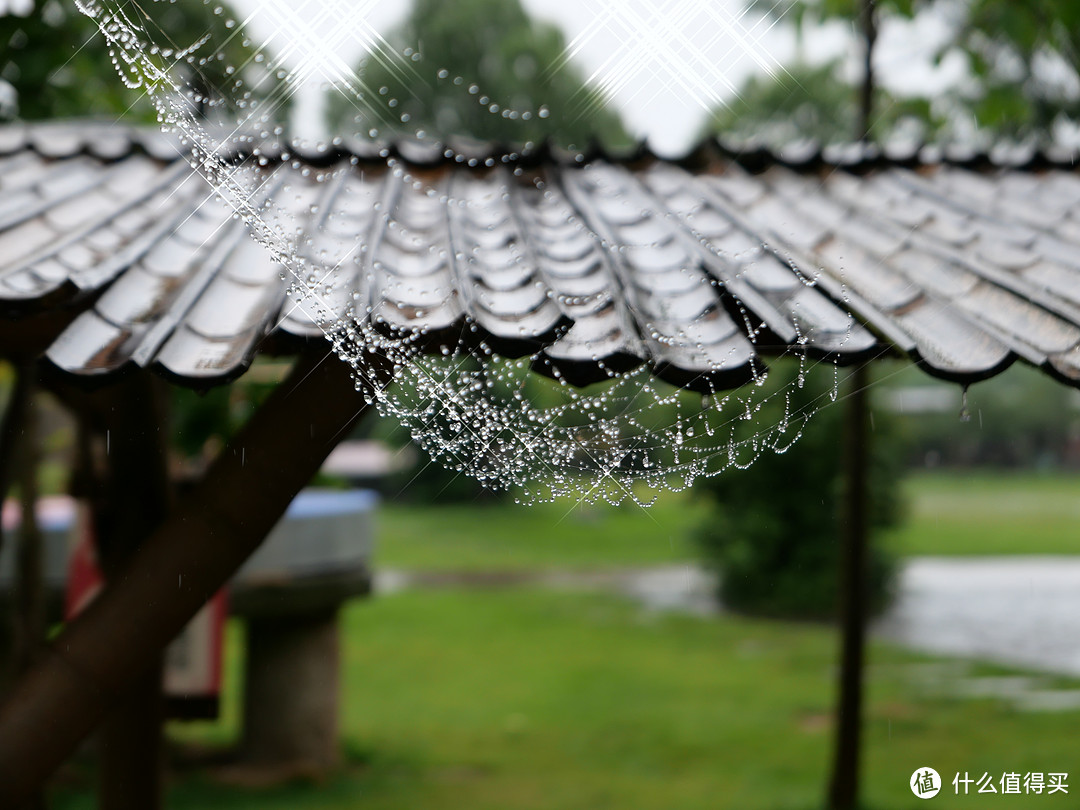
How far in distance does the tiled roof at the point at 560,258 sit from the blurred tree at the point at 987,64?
959 mm

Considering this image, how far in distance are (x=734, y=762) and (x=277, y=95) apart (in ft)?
16.8

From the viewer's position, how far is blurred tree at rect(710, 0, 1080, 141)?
4496 mm

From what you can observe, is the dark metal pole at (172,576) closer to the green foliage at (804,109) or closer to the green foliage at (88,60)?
the green foliage at (88,60)

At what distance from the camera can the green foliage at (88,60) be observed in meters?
2.62

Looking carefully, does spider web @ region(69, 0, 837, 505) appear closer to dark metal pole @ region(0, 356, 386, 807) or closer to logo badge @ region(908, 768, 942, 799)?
dark metal pole @ region(0, 356, 386, 807)

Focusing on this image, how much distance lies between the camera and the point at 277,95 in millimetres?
2631

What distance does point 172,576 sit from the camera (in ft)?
6.63

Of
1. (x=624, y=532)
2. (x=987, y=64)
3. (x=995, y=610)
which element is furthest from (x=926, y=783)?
(x=624, y=532)

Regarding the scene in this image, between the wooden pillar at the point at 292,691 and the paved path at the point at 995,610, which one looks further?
the paved path at the point at 995,610

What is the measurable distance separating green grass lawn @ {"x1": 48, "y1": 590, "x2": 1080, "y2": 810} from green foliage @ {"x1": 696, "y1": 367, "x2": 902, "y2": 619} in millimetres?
537

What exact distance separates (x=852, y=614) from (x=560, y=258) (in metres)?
3.95

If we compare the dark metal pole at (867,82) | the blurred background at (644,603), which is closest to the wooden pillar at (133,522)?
the blurred background at (644,603)

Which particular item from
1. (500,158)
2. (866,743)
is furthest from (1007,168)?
(866,743)

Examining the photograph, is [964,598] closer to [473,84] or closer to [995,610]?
[995,610]
